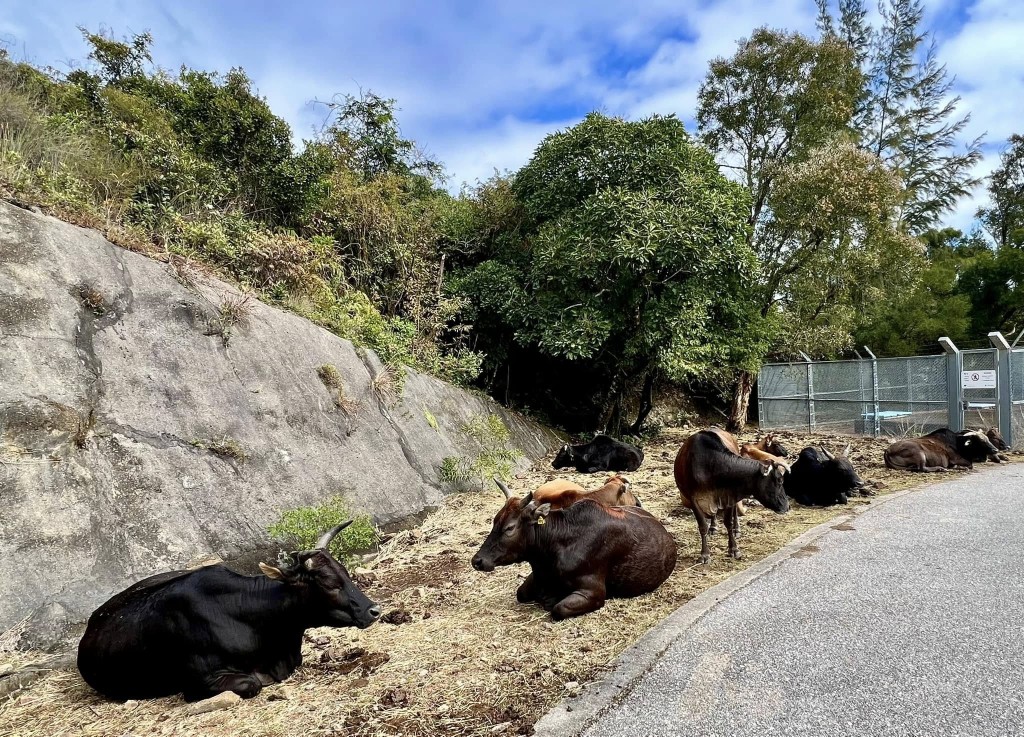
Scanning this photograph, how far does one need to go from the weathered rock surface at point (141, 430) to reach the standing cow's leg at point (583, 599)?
8.82 ft

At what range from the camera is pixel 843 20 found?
20.1m

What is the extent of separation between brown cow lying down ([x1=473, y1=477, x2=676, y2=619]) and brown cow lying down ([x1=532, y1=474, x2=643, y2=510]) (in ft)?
→ 1.91

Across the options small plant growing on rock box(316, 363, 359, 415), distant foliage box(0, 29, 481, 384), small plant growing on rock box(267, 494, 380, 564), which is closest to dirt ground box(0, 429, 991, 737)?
small plant growing on rock box(267, 494, 380, 564)

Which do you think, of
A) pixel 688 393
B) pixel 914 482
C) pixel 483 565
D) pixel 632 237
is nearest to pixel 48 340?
pixel 483 565

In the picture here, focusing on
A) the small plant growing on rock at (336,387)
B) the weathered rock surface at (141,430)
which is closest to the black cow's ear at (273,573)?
the weathered rock surface at (141,430)

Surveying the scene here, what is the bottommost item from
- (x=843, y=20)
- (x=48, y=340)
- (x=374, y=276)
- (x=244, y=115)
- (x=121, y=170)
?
(x=48, y=340)

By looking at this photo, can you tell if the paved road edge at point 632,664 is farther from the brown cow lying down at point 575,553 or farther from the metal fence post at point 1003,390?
the metal fence post at point 1003,390

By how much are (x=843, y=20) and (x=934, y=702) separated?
78.4 feet

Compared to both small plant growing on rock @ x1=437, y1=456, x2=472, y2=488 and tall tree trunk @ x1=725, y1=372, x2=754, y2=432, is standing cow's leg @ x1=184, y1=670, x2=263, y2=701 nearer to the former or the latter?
small plant growing on rock @ x1=437, y1=456, x2=472, y2=488

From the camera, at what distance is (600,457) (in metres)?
10.4

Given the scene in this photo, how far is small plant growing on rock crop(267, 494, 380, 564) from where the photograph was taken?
489 centimetres

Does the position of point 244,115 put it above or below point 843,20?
below

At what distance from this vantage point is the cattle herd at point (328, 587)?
3240 millimetres

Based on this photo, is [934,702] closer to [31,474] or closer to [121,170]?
[31,474]
